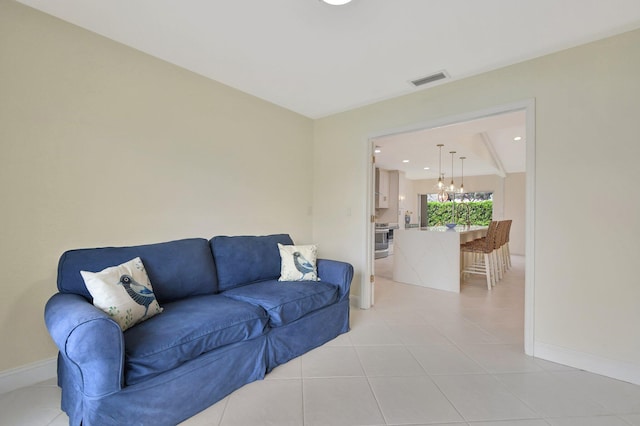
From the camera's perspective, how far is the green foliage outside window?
9.42m

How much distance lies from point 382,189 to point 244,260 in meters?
6.12

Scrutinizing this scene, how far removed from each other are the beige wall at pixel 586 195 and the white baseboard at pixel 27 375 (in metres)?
3.65

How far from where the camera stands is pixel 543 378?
Answer: 2.01 m

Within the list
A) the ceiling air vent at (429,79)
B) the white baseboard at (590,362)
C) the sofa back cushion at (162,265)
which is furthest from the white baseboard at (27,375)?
the ceiling air vent at (429,79)

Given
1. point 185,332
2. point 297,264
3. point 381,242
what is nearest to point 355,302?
point 297,264

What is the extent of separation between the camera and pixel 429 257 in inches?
179

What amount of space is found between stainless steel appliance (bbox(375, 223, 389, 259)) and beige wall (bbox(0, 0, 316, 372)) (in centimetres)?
490

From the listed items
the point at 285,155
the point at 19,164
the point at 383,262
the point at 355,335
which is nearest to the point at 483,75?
the point at 285,155

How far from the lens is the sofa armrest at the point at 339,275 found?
2695 millimetres

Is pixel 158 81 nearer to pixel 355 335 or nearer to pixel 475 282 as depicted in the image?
pixel 355 335

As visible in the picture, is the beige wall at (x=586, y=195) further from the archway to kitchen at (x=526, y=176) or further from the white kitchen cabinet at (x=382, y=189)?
the white kitchen cabinet at (x=382, y=189)

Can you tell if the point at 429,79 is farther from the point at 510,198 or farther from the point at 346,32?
the point at 510,198

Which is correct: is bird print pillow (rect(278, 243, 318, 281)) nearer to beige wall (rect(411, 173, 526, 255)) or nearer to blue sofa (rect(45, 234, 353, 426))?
blue sofa (rect(45, 234, 353, 426))

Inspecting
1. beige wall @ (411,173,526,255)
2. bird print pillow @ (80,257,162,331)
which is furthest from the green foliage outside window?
bird print pillow @ (80,257,162,331)
